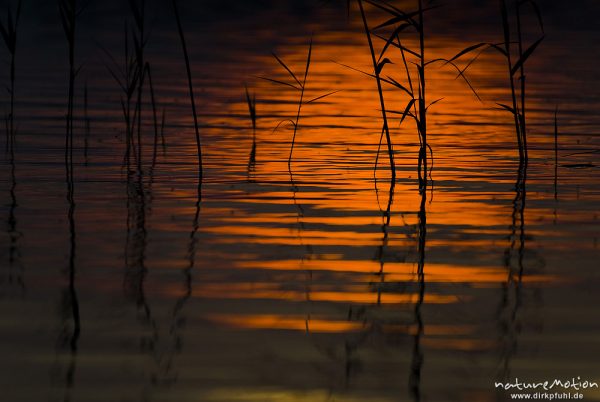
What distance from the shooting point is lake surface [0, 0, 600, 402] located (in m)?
3.82

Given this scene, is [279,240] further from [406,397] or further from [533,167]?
[533,167]

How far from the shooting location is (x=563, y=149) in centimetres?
998

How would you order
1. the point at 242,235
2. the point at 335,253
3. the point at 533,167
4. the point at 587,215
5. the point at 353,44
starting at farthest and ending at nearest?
1. the point at 353,44
2. the point at 533,167
3. the point at 587,215
4. the point at 242,235
5. the point at 335,253

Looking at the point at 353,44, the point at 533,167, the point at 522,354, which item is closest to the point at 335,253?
the point at 522,354

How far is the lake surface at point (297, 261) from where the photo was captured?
12.5 ft

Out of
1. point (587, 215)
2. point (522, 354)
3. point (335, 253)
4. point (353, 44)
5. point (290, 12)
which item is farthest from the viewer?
point (290, 12)

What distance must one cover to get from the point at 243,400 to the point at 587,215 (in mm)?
3621

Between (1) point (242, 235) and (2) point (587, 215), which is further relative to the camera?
(2) point (587, 215)

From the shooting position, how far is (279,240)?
5.95 m

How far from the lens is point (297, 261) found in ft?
17.9

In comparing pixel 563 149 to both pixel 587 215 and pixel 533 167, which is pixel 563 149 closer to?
pixel 533 167

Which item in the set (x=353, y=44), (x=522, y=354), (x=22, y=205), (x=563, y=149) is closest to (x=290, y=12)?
(x=353, y=44)

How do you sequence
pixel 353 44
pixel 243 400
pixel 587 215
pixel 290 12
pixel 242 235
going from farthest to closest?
pixel 290 12
pixel 353 44
pixel 587 215
pixel 242 235
pixel 243 400

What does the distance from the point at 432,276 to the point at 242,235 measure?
1.20 m
